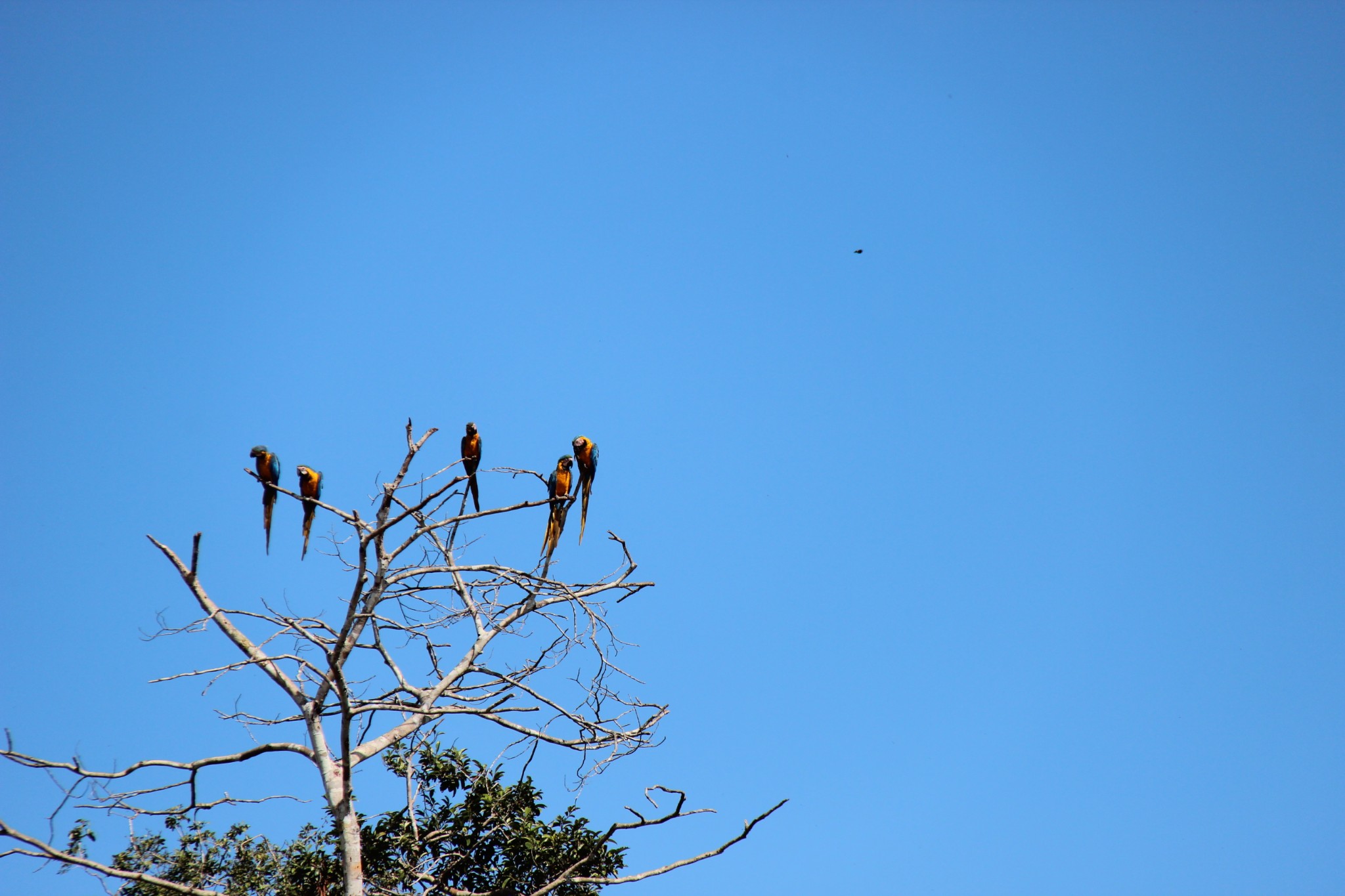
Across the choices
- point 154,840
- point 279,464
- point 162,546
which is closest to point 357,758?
point 162,546

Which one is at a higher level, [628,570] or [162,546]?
[162,546]

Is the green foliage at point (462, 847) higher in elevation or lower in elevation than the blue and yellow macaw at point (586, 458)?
lower

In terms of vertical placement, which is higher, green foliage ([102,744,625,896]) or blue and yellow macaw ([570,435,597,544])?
blue and yellow macaw ([570,435,597,544])

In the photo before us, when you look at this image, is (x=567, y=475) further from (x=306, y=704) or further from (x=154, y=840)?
(x=154, y=840)

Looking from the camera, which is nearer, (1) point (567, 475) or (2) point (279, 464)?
(1) point (567, 475)

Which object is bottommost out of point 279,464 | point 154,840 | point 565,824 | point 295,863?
point 565,824

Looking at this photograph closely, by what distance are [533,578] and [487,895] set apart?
1.96m

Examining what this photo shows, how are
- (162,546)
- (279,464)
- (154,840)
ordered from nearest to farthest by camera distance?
(162,546) → (154,840) → (279,464)

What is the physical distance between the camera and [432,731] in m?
7.17

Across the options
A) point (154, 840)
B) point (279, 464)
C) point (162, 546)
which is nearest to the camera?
point (162, 546)

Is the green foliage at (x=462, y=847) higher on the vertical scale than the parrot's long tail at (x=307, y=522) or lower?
lower

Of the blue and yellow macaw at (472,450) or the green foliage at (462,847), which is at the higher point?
the blue and yellow macaw at (472,450)

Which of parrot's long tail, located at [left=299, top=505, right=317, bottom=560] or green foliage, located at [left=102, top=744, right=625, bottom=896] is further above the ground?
parrot's long tail, located at [left=299, top=505, right=317, bottom=560]

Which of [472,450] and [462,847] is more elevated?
[472,450]
